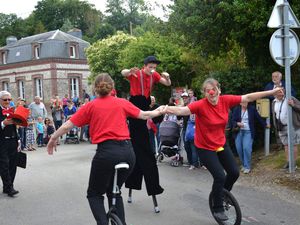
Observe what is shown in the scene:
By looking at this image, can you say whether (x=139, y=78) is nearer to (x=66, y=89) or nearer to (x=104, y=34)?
(x=66, y=89)

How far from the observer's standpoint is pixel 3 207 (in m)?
7.64

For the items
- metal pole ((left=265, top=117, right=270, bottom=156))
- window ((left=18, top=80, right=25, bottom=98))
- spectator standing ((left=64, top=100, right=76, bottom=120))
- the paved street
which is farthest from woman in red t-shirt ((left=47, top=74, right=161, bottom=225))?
window ((left=18, top=80, right=25, bottom=98))

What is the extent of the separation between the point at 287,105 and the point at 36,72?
41.1 meters

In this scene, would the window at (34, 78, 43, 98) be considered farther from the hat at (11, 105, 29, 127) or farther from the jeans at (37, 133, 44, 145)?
the hat at (11, 105, 29, 127)

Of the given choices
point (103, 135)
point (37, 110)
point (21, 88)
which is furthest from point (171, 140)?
point (21, 88)

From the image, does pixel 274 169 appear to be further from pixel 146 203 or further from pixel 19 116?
pixel 19 116

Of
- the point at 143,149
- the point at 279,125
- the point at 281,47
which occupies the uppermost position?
the point at 281,47

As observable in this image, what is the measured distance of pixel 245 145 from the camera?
9.75 meters

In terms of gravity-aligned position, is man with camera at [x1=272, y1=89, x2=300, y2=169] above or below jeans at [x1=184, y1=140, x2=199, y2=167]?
above

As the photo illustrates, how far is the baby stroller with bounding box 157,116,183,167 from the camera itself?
11305 mm

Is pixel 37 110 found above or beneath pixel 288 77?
beneath

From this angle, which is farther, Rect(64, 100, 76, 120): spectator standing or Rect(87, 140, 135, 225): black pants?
Rect(64, 100, 76, 120): spectator standing

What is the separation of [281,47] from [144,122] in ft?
11.9

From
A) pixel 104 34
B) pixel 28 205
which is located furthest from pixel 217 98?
pixel 104 34
